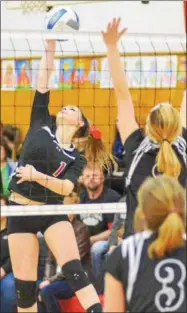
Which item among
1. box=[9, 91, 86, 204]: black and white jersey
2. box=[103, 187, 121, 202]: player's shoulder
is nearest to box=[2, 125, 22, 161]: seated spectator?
box=[103, 187, 121, 202]: player's shoulder

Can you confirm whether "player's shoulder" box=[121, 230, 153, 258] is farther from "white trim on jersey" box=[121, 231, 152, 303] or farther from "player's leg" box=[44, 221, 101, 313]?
"player's leg" box=[44, 221, 101, 313]

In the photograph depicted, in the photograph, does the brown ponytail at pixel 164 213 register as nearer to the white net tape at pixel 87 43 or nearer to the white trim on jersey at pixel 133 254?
the white trim on jersey at pixel 133 254

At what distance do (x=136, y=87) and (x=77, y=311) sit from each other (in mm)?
3374

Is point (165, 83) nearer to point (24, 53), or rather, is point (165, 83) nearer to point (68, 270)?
point (24, 53)

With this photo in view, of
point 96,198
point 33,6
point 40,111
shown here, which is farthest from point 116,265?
point 33,6

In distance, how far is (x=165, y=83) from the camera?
988 centimetres

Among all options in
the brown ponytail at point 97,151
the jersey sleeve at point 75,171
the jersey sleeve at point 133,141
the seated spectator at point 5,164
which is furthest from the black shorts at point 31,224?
the seated spectator at point 5,164

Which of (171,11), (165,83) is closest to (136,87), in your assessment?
(165,83)

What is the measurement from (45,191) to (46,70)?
86 cm

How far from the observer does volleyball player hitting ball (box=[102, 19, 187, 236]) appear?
4.81 m

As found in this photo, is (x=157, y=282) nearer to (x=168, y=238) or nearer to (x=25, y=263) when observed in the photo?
(x=168, y=238)

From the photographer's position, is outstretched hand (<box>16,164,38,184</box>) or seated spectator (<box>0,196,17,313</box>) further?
seated spectator (<box>0,196,17,313</box>)

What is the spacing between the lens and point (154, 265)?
362 centimetres

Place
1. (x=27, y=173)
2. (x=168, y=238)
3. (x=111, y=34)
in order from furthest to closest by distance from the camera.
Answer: (x=27, y=173) → (x=111, y=34) → (x=168, y=238)
